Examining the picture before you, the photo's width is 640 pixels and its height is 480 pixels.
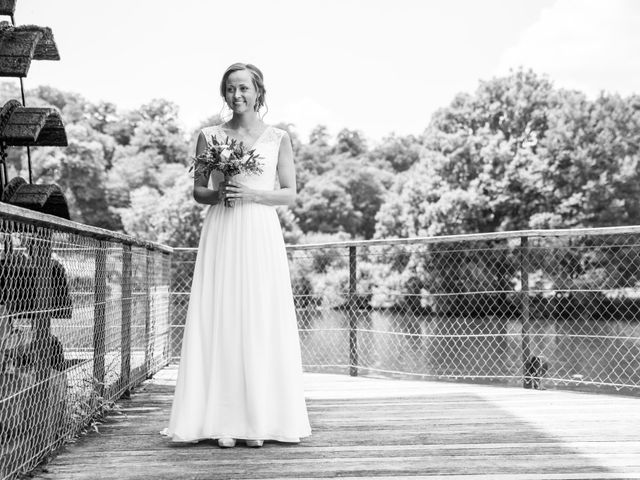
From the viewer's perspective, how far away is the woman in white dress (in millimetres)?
3453

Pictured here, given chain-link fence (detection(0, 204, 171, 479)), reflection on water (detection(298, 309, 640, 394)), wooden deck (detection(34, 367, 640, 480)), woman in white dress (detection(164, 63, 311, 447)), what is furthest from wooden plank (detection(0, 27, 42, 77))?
reflection on water (detection(298, 309, 640, 394))

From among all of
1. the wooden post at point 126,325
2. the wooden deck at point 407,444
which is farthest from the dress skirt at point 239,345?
the wooden post at point 126,325

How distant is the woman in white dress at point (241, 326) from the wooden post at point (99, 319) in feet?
2.37

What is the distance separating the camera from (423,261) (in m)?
24.1

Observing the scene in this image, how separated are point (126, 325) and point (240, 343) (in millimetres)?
1619

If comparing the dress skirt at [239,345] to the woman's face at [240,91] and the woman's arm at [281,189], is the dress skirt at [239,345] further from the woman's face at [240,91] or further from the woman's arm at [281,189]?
the woman's face at [240,91]

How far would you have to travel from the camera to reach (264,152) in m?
3.60

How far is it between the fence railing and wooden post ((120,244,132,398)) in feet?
5.42

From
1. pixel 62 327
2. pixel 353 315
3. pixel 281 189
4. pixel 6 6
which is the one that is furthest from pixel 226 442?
pixel 6 6

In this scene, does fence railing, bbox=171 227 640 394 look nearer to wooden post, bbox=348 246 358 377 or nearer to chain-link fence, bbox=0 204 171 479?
wooden post, bbox=348 246 358 377

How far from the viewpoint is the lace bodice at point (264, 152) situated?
3.59 meters

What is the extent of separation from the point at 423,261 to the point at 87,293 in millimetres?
20795

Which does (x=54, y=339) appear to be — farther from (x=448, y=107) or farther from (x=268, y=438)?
(x=448, y=107)

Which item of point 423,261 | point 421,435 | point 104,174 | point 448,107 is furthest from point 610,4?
point 421,435
